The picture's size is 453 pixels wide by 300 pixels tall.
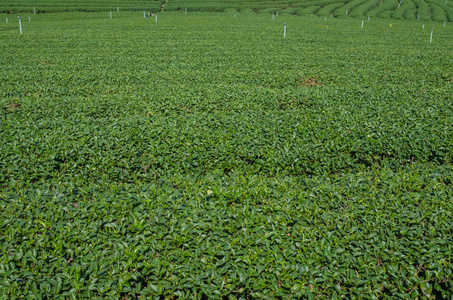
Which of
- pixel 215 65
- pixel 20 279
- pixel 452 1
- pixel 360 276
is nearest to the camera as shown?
pixel 20 279

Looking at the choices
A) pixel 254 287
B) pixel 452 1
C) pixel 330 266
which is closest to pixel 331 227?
pixel 330 266

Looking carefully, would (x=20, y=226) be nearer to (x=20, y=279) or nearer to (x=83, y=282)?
(x=20, y=279)

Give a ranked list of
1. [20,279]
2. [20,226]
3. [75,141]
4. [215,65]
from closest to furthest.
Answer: [20,279], [20,226], [75,141], [215,65]

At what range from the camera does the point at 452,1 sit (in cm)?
5850

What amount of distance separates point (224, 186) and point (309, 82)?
30.4 ft

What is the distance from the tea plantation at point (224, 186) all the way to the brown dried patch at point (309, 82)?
182mm

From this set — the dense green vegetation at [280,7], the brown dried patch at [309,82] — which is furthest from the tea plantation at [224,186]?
the dense green vegetation at [280,7]

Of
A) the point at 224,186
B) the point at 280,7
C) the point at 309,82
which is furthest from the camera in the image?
the point at 280,7

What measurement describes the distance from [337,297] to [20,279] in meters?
3.15

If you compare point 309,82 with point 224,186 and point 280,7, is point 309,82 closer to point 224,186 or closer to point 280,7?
point 224,186

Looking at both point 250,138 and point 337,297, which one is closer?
point 337,297

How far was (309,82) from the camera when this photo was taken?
13195mm

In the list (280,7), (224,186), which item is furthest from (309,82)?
(280,7)

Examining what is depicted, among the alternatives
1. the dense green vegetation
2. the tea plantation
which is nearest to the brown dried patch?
the tea plantation
